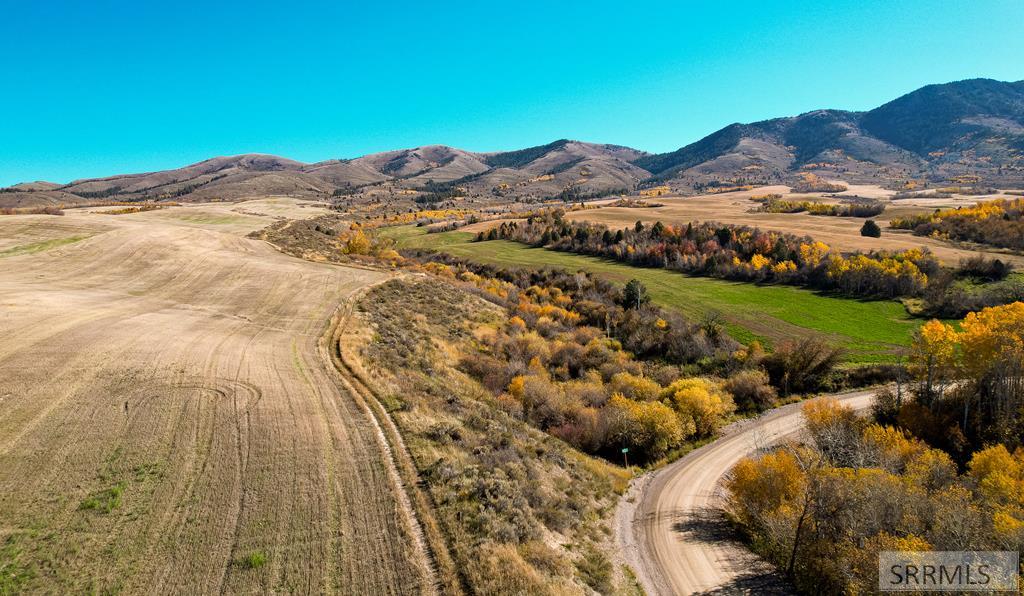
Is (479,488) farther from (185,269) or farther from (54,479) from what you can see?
(185,269)

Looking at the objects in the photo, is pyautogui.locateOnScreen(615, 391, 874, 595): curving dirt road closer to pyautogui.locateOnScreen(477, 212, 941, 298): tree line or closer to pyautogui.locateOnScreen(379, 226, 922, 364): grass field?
pyautogui.locateOnScreen(379, 226, 922, 364): grass field

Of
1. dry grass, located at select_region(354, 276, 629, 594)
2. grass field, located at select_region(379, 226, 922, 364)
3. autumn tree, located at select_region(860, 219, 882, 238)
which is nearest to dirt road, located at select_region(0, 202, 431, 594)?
dry grass, located at select_region(354, 276, 629, 594)

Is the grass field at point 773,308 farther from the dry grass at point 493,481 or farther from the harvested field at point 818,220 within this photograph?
the dry grass at point 493,481

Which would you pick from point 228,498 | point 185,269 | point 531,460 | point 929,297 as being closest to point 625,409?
point 531,460

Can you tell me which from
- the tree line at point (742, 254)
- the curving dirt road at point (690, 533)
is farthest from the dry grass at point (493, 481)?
the tree line at point (742, 254)

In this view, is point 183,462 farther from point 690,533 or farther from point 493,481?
point 690,533

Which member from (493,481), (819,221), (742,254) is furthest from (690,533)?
(819,221)
